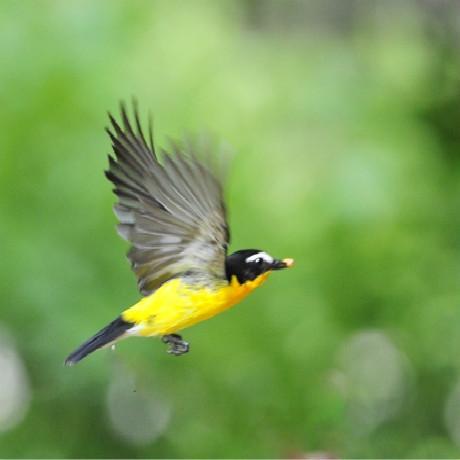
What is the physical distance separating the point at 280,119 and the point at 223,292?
2.75 metres

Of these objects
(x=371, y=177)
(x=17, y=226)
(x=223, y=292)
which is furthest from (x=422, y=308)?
(x=223, y=292)

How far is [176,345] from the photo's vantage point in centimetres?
91

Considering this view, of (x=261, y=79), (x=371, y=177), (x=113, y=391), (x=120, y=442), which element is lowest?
(x=120, y=442)

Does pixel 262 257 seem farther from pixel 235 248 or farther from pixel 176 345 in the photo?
pixel 235 248

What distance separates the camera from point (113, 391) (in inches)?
95.9

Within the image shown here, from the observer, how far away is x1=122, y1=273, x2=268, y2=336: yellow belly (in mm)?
900

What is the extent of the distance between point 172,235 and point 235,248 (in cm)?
187

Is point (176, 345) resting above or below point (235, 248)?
above

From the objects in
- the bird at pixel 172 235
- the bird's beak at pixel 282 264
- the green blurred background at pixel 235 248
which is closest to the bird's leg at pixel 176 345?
the bird at pixel 172 235

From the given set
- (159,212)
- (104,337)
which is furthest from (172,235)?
(104,337)

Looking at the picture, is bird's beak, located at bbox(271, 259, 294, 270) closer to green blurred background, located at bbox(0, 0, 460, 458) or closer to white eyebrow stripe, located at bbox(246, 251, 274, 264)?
white eyebrow stripe, located at bbox(246, 251, 274, 264)

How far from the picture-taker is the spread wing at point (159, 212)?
0.93 meters

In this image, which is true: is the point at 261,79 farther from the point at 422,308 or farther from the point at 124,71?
the point at 422,308

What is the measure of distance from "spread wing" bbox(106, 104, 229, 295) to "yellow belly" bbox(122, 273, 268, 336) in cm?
2
